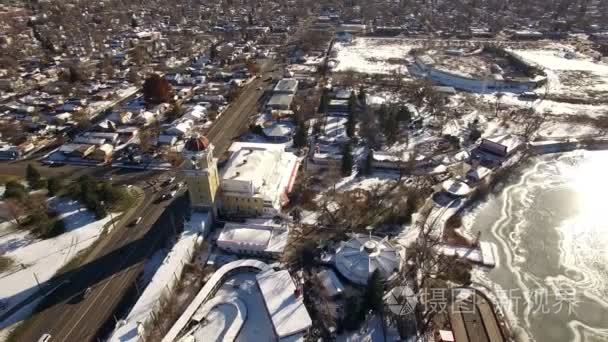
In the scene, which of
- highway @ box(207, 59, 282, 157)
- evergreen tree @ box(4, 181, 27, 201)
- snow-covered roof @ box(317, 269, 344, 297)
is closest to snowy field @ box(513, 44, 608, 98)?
highway @ box(207, 59, 282, 157)

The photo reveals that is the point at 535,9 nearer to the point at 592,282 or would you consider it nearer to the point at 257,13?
the point at 257,13

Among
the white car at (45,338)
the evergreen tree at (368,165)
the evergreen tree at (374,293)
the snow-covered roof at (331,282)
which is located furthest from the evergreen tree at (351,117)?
the white car at (45,338)

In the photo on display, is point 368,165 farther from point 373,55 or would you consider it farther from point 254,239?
point 373,55

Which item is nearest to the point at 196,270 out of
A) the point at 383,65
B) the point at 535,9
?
the point at 383,65

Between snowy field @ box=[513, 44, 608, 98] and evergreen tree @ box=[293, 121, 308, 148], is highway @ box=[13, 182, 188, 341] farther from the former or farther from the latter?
snowy field @ box=[513, 44, 608, 98]

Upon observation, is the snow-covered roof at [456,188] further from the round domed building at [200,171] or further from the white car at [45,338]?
the white car at [45,338]

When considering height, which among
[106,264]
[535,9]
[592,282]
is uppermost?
[535,9]
